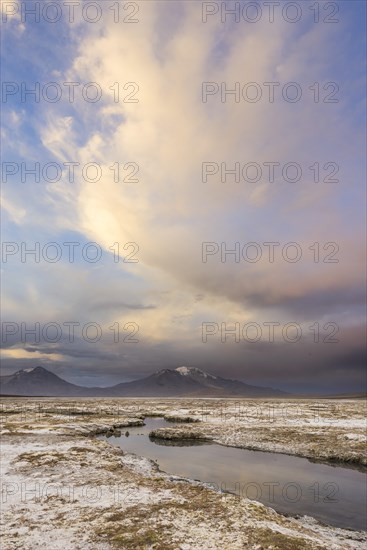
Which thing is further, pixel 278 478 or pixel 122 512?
pixel 278 478

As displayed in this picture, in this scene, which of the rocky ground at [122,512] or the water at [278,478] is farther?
the water at [278,478]

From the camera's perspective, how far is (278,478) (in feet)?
92.7

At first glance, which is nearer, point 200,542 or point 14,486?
point 200,542

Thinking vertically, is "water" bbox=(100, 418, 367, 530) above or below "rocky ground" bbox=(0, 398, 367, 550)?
below

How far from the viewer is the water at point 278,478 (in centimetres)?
2161

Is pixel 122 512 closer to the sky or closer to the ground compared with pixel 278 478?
closer to the sky

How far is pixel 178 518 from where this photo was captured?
16266 mm

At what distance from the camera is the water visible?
21.6 metres

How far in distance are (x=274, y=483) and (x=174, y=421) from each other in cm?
4562

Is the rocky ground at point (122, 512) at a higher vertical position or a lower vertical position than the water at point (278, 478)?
higher

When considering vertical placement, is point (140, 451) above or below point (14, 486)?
below

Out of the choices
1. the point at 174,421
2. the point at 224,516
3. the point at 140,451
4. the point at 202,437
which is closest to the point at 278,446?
the point at 202,437

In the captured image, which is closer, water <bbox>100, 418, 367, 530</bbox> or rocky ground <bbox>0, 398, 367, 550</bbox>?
rocky ground <bbox>0, 398, 367, 550</bbox>

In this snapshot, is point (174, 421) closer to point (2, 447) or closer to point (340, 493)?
point (2, 447)
